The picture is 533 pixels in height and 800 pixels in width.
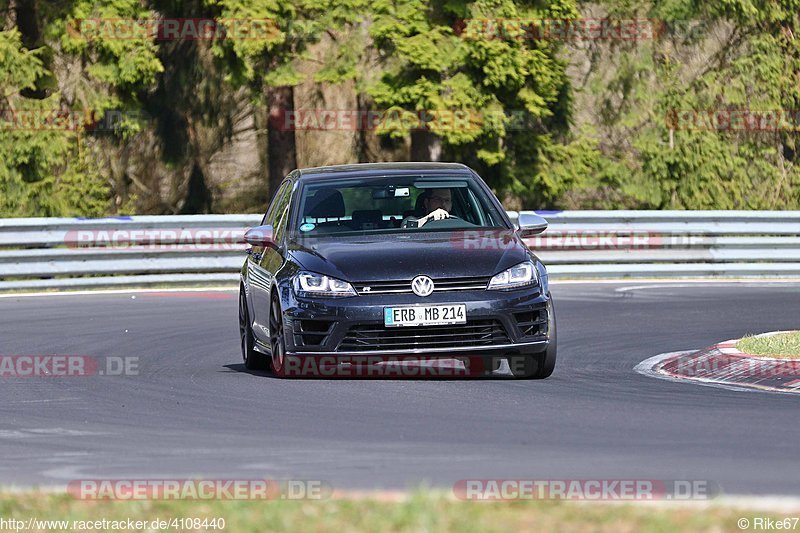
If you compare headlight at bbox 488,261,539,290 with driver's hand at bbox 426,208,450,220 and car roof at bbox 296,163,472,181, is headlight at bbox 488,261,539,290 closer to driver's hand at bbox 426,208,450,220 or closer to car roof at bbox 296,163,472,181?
driver's hand at bbox 426,208,450,220

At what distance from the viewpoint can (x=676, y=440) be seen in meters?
8.42

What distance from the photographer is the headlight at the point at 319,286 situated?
36.2 feet

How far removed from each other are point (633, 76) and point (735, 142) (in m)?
2.44

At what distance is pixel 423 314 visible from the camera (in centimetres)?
1095

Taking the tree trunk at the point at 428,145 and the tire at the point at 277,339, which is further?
the tree trunk at the point at 428,145

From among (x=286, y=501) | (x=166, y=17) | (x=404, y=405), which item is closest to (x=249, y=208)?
(x=166, y=17)

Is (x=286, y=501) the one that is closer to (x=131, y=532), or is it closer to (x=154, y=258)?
(x=131, y=532)

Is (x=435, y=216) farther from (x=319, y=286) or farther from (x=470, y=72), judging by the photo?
(x=470, y=72)

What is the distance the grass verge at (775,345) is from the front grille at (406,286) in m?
2.60

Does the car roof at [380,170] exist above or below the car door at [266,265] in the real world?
above

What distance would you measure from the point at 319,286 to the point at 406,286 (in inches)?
24.1

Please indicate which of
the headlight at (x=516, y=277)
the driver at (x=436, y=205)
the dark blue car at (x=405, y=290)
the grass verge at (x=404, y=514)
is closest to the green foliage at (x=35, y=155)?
the dark blue car at (x=405, y=290)

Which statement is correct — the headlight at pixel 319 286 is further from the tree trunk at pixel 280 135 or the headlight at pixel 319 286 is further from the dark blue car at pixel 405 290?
the tree trunk at pixel 280 135

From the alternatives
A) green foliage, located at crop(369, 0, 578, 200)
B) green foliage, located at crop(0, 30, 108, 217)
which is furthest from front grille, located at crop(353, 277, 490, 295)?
green foliage, located at crop(0, 30, 108, 217)
